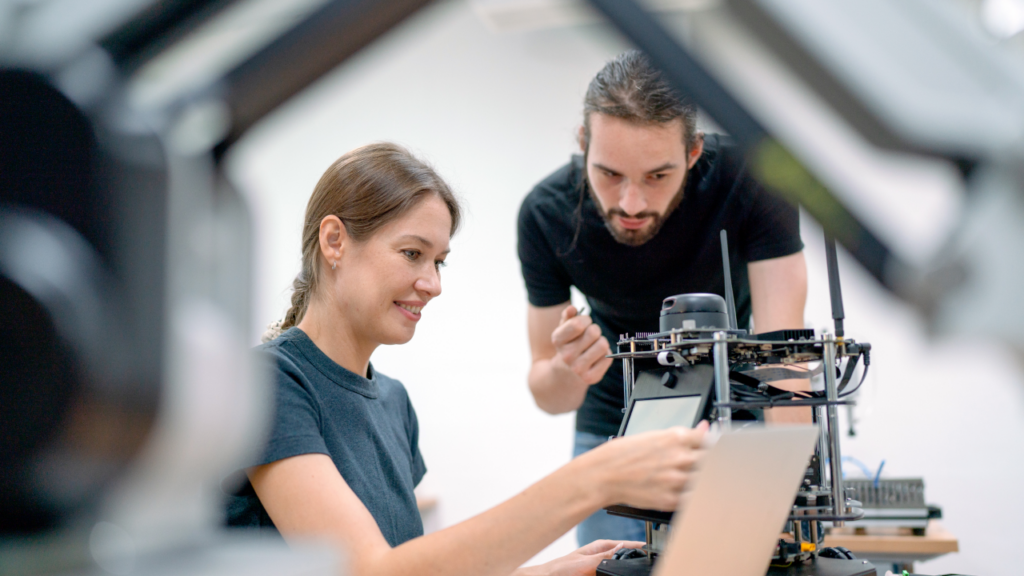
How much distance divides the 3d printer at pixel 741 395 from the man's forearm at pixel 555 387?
695 mm

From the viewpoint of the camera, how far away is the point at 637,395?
832 millimetres

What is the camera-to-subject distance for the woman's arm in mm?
641

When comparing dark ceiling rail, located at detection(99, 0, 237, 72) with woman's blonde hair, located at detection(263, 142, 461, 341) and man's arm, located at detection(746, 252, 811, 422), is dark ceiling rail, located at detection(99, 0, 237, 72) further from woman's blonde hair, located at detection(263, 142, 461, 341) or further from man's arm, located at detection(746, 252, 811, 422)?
man's arm, located at detection(746, 252, 811, 422)

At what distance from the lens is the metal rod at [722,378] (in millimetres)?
Result: 715

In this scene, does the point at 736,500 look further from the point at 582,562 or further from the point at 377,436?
the point at 377,436

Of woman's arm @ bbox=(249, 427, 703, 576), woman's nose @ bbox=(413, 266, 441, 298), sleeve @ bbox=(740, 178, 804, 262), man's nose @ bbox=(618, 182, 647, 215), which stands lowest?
woman's arm @ bbox=(249, 427, 703, 576)

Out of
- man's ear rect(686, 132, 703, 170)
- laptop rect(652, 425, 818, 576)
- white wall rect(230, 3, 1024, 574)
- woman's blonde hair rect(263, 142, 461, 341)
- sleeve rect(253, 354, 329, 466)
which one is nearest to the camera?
laptop rect(652, 425, 818, 576)

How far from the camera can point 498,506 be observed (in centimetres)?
74

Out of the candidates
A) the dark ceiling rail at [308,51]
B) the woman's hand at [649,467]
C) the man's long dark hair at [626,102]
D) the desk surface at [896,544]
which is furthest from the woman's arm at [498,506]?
the desk surface at [896,544]

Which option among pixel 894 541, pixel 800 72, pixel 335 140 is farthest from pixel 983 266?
pixel 335 140

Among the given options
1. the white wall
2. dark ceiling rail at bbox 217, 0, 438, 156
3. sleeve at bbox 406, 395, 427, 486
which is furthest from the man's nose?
the white wall

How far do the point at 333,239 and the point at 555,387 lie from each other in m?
0.64

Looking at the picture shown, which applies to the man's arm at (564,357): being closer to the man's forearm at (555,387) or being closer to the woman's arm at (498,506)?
the man's forearm at (555,387)

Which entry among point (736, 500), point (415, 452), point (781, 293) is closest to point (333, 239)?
point (415, 452)
